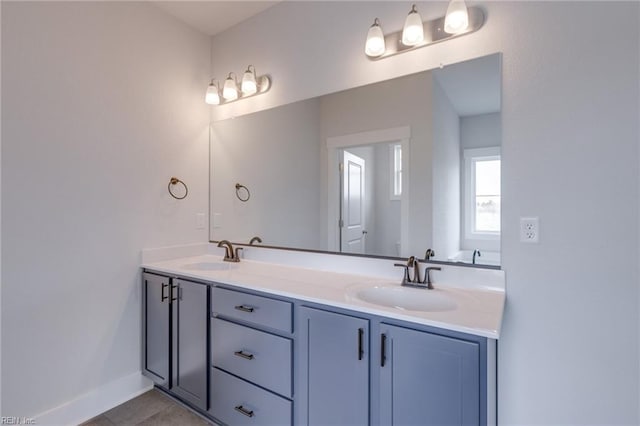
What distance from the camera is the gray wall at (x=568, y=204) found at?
3.80 feet

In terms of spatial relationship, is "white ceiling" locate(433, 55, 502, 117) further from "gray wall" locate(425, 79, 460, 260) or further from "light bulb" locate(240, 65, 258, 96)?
"light bulb" locate(240, 65, 258, 96)

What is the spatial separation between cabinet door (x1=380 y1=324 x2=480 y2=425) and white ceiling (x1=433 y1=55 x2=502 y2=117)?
1.07m

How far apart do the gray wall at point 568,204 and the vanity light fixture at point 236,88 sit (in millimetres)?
1267


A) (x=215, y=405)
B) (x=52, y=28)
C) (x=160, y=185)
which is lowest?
(x=215, y=405)

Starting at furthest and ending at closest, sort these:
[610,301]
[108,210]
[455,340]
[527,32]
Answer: [108,210] → [527,32] → [610,301] → [455,340]

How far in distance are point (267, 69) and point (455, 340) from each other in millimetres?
2053

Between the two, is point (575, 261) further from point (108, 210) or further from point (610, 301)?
point (108, 210)

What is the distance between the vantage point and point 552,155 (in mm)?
1274

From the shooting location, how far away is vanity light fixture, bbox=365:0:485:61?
1.40 meters

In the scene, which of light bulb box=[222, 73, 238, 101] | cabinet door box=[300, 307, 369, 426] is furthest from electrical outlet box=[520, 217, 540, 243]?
light bulb box=[222, 73, 238, 101]

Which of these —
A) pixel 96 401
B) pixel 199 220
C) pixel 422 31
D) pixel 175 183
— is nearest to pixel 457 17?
pixel 422 31

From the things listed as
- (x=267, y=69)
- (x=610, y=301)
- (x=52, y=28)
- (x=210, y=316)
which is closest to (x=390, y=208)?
(x=610, y=301)

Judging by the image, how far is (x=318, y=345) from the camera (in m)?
1.32

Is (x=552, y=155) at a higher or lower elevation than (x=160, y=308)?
higher
